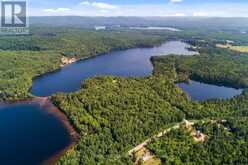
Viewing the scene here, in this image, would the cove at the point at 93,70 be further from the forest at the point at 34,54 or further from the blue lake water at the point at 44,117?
the forest at the point at 34,54

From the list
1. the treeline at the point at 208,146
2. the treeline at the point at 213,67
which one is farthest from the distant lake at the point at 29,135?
the treeline at the point at 213,67

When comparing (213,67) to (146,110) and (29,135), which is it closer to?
(146,110)

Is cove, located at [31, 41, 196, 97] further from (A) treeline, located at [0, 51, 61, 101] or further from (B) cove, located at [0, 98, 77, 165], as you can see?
(B) cove, located at [0, 98, 77, 165]

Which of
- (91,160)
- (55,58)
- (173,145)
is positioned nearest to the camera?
(91,160)

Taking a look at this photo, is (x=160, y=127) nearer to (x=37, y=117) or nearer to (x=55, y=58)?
(x=37, y=117)

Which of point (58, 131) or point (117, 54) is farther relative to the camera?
point (117, 54)

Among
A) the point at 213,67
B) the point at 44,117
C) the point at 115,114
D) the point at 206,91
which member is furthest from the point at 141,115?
the point at 213,67

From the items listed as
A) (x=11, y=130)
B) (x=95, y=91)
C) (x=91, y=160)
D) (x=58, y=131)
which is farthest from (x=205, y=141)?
(x=11, y=130)
